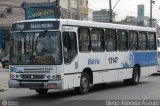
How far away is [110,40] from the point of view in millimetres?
20391

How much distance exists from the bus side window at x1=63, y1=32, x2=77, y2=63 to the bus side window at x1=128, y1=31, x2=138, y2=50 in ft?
18.2

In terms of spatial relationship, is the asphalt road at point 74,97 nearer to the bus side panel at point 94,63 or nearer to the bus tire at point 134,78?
the bus side panel at point 94,63

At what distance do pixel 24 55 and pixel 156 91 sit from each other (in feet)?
18.9

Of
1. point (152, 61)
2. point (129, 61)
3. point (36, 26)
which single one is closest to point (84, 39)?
point (36, 26)

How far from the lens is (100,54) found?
19438mm

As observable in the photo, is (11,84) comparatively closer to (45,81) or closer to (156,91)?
(45,81)

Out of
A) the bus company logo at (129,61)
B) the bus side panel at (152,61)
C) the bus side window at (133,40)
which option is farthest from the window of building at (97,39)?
the bus side panel at (152,61)

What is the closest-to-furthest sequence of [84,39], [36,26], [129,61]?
[36,26] < [84,39] < [129,61]

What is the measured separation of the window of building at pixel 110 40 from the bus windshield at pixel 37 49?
4.06 meters

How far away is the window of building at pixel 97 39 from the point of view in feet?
62.4

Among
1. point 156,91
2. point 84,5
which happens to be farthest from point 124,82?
point 84,5

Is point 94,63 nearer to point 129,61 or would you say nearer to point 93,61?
point 93,61

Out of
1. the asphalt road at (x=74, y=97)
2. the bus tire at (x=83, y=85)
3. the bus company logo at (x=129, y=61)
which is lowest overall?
the asphalt road at (x=74, y=97)

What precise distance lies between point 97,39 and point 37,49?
3.51 metres
